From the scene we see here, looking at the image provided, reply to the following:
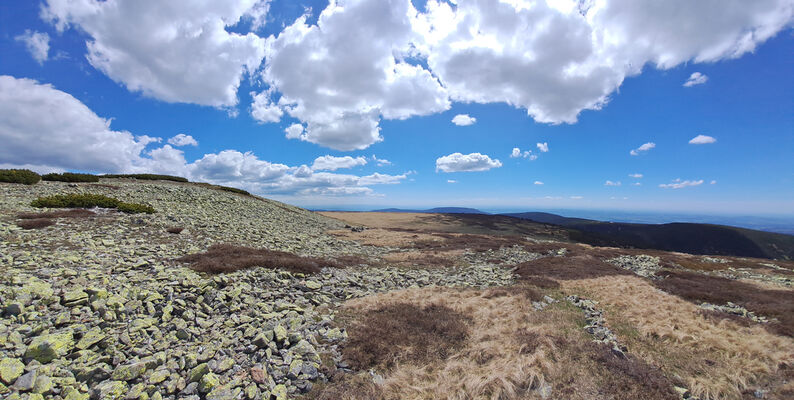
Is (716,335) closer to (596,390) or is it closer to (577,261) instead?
(596,390)

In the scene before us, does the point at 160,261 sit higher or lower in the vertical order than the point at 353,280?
higher

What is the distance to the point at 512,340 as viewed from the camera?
10242 mm

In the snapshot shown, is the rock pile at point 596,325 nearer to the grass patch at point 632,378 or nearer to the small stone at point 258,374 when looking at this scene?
the grass patch at point 632,378

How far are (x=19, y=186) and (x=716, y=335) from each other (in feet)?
167

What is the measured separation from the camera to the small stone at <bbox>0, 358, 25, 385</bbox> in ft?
19.8

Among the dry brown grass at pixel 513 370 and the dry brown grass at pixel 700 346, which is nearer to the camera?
the dry brown grass at pixel 513 370

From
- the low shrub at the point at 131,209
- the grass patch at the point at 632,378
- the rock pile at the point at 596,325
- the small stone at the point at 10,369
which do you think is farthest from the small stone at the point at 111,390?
the low shrub at the point at 131,209

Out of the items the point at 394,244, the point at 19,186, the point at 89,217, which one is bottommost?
the point at 394,244

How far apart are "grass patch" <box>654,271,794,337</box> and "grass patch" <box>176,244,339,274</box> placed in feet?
69.8

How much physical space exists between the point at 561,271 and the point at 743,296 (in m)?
9.20

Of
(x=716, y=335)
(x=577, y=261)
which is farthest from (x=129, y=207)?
(x=577, y=261)

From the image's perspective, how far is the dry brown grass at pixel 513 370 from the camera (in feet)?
24.2

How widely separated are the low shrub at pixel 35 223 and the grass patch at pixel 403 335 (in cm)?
1991

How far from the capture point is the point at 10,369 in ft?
20.5
